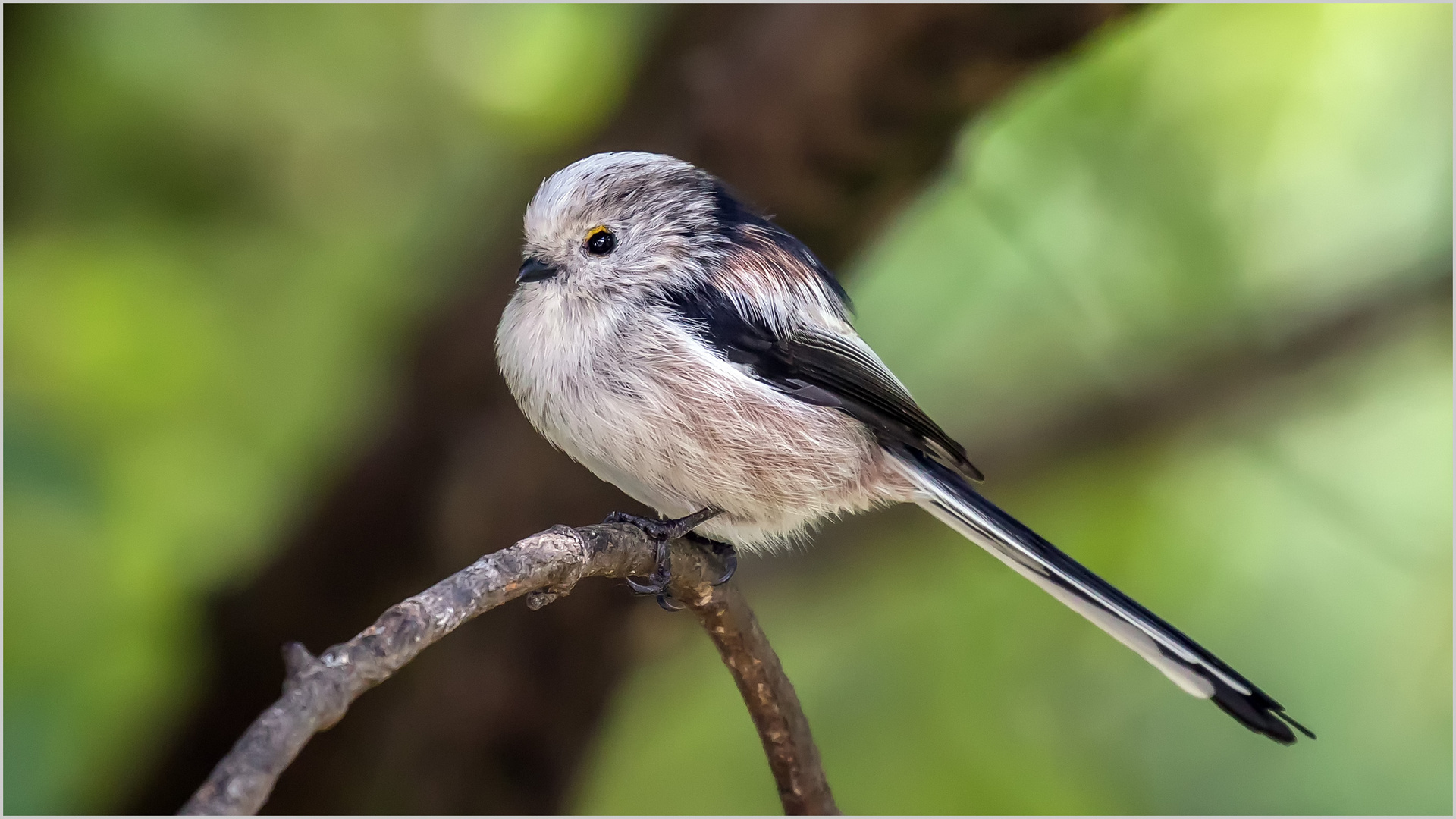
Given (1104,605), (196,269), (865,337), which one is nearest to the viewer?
(1104,605)

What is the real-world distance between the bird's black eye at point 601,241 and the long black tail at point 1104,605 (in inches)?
31.0

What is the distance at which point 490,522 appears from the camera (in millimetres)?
3354

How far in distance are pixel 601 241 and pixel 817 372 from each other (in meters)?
0.52

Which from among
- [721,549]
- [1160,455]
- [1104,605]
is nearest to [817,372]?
[721,549]

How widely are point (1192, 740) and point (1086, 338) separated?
1281 mm

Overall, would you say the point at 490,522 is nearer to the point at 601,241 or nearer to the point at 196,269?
the point at 196,269

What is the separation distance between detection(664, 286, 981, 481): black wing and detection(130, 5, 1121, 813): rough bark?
1.08 m

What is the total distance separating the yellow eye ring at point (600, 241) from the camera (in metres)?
2.37

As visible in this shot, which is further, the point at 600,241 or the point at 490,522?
the point at 490,522

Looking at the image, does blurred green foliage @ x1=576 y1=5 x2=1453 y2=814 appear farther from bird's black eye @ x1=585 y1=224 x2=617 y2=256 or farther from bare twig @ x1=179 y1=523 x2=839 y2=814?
bare twig @ x1=179 y1=523 x2=839 y2=814

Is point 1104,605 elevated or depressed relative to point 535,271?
depressed

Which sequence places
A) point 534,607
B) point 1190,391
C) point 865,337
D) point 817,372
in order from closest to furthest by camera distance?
point 534,607 < point 817,372 < point 865,337 < point 1190,391

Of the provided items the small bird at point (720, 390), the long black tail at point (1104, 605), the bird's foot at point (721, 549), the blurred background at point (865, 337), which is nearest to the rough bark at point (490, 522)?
the blurred background at point (865, 337)

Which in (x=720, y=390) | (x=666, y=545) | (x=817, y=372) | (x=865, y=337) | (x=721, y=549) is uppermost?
(x=865, y=337)
